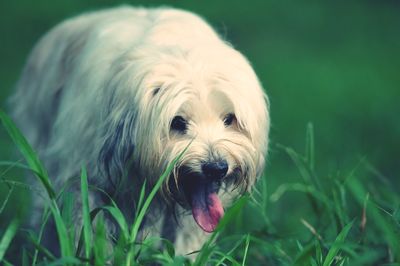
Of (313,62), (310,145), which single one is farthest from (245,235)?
(313,62)

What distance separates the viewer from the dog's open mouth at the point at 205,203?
415 centimetres

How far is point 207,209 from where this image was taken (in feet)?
13.8

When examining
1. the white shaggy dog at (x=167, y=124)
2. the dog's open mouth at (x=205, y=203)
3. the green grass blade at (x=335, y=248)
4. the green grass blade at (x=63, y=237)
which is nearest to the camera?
the green grass blade at (x=63, y=237)

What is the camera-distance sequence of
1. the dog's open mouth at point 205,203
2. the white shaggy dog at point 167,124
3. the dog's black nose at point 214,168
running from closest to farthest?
the dog's black nose at point 214,168 → the white shaggy dog at point 167,124 → the dog's open mouth at point 205,203

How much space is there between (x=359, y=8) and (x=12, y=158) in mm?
8763

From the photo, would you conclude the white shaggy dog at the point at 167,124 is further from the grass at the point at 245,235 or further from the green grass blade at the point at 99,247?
the green grass blade at the point at 99,247

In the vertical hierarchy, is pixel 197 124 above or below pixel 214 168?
above

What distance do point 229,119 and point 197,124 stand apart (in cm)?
19

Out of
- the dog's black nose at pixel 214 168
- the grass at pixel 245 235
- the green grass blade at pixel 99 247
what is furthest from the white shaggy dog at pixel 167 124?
the green grass blade at pixel 99 247

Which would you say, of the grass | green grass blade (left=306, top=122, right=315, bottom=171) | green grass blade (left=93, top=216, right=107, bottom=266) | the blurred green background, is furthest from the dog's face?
the blurred green background

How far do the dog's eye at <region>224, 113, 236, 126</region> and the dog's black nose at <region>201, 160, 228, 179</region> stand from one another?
0.27 metres

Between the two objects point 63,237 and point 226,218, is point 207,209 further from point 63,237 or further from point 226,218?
point 63,237

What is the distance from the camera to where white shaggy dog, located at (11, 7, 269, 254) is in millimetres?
4047

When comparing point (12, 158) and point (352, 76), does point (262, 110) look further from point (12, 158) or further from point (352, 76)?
point (352, 76)
